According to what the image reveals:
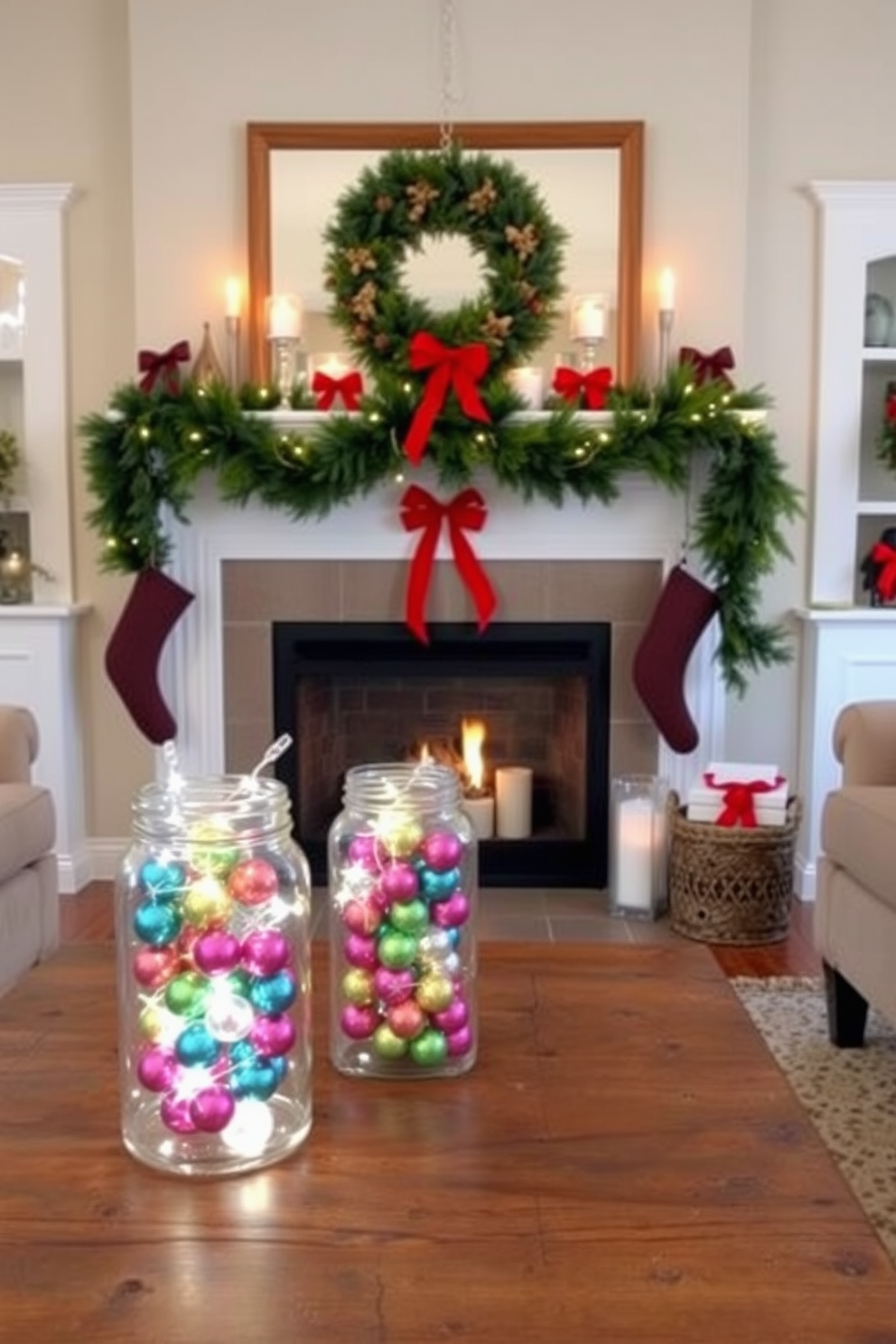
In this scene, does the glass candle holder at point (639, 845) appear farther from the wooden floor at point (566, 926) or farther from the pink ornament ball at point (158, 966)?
the pink ornament ball at point (158, 966)

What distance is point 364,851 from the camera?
4.06 feet

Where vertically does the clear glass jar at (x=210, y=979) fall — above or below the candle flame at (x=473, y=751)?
above

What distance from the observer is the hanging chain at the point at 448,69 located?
10.9 ft

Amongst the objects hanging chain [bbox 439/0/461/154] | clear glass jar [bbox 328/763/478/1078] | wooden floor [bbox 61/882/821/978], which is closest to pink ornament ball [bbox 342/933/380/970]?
clear glass jar [bbox 328/763/478/1078]

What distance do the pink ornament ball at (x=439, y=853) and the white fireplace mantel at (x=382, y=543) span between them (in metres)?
2.22

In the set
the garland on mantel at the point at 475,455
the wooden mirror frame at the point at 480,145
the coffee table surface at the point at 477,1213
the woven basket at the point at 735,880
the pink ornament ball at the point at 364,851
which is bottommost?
the woven basket at the point at 735,880

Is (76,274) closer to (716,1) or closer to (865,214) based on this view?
(716,1)

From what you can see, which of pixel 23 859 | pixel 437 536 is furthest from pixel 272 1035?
pixel 437 536

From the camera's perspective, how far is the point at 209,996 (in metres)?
1.09

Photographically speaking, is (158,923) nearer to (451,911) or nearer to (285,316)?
(451,911)

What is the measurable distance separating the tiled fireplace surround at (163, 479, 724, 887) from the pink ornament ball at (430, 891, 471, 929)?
221cm

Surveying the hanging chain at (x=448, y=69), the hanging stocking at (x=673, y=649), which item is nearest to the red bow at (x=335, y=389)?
the hanging chain at (x=448, y=69)

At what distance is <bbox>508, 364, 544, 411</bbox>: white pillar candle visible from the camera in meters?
3.26

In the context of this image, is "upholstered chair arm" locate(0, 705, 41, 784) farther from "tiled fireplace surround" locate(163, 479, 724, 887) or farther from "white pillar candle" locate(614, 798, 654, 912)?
"white pillar candle" locate(614, 798, 654, 912)
